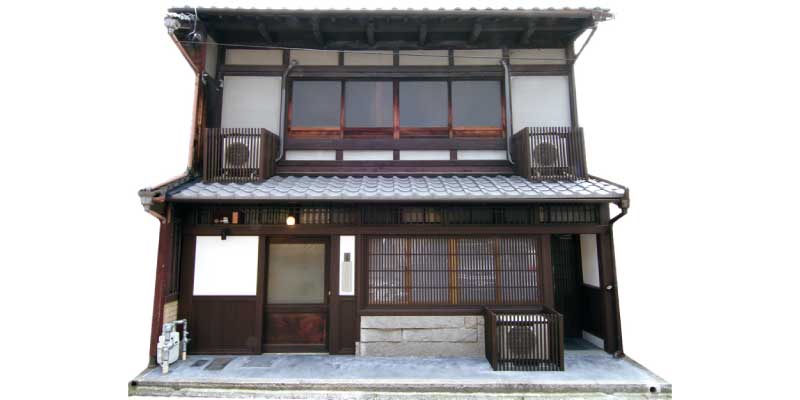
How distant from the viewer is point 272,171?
791 centimetres

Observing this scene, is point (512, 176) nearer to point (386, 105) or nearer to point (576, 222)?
point (576, 222)

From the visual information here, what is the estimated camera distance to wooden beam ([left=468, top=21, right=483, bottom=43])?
7.75 meters

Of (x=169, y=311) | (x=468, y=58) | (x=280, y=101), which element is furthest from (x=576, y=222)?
(x=169, y=311)

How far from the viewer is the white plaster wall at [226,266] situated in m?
7.41

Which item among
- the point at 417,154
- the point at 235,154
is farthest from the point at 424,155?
the point at 235,154

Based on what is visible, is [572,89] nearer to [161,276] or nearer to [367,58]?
[367,58]

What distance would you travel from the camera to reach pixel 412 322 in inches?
285

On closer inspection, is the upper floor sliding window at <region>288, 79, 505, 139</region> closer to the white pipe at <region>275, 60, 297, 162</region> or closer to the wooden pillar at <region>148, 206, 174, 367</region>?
the white pipe at <region>275, 60, 297, 162</region>

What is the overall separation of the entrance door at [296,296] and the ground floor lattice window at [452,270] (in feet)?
3.60

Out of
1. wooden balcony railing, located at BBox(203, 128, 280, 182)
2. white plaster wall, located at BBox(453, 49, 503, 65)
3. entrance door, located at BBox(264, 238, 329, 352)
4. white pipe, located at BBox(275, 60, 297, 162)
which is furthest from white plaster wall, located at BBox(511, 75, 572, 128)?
wooden balcony railing, located at BBox(203, 128, 280, 182)

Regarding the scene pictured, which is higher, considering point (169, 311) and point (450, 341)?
point (169, 311)

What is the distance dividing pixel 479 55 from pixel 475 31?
68 cm

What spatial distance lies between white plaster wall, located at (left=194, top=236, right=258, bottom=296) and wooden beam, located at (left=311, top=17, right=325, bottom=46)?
14.3ft

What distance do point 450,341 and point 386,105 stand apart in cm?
502
